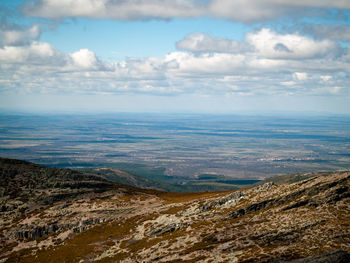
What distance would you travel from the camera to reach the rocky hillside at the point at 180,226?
1578 inches

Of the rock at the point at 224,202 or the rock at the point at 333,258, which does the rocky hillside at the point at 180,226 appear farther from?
the rock at the point at 224,202

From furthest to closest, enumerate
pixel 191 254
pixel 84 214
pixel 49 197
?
pixel 49 197
pixel 84 214
pixel 191 254

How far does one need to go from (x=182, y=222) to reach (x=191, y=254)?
44.9 ft

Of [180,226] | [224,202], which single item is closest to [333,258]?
[180,226]

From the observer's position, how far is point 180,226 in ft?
181

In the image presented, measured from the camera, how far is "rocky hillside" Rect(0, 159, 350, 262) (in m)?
40.1

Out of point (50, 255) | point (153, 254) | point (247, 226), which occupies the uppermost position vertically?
point (247, 226)

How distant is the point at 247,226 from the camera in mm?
47406

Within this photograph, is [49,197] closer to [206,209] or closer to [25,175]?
[25,175]

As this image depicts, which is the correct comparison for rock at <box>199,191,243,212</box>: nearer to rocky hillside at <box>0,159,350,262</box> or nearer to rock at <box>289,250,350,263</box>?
rocky hillside at <box>0,159,350,262</box>

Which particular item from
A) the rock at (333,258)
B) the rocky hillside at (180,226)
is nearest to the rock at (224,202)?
the rocky hillside at (180,226)

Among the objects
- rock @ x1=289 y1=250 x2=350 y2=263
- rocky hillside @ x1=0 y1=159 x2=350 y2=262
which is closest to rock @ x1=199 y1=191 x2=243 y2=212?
rocky hillside @ x1=0 y1=159 x2=350 y2=262

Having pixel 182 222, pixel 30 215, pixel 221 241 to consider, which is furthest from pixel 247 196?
pixel 30 215

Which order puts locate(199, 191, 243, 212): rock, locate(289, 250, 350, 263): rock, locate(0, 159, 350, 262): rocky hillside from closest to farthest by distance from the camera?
locate(289, 250, 350, 263): rock
locate(0, 159, 350, 262): rocky hillside
locate(199, 191, 243, 212): rock
